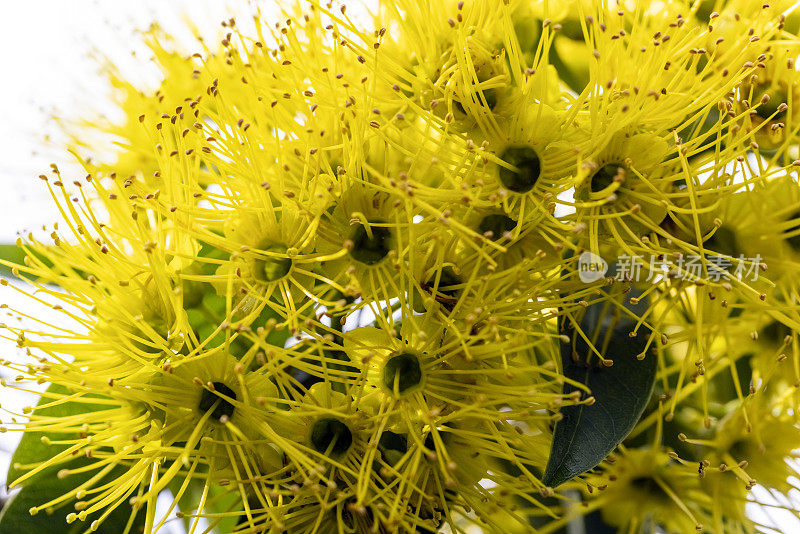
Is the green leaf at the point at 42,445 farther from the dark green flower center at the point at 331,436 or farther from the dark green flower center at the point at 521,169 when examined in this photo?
the dark green flower center at the point at 521,169

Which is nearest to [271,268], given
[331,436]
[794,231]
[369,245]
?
[369,245]

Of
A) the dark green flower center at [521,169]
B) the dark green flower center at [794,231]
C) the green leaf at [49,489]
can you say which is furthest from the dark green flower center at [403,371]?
the dark green flower center at [794,231]

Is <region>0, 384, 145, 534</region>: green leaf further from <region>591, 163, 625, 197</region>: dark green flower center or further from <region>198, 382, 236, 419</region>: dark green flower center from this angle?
<region>591, 163, 625, 197</region>: dark green flower center

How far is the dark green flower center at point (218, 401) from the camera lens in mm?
1075

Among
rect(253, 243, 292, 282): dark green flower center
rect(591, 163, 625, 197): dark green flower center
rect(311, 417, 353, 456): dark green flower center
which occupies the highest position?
rect(253, 243, 292, 282): dark green flower center

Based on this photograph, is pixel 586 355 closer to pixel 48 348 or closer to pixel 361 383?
pixel 361 383

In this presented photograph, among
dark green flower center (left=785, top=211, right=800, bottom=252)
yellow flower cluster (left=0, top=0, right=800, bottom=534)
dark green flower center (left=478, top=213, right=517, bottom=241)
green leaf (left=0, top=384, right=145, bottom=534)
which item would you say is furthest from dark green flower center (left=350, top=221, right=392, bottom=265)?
dark green flower center (left=785, top=211, right=800, bottom=252)

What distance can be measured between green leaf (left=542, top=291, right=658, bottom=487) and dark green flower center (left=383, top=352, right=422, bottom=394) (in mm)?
194

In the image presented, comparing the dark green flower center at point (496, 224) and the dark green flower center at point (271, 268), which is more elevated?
the dark green flower center at point (271, 268)

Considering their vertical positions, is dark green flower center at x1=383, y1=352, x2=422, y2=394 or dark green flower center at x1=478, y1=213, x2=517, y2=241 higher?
dark green flower center at x1=478, y1=213, x2=517, y2=241

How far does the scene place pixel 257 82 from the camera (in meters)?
Answer: 1.15

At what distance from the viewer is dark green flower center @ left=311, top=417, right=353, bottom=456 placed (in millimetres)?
1062

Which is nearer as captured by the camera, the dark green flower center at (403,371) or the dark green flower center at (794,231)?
the dark green flower center at (403,371)

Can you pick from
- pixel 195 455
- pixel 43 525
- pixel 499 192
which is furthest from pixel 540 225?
pixel 43 525
